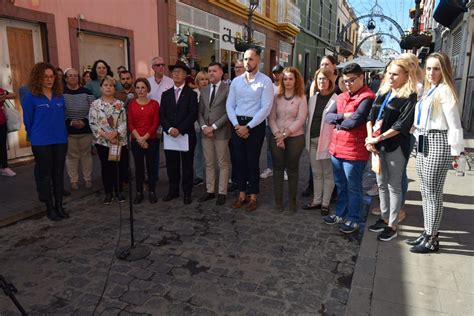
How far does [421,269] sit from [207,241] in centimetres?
211

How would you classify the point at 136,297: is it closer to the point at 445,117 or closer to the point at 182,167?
the point at 182,167

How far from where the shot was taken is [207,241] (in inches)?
156

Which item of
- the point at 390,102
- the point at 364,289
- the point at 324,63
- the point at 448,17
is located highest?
the point at 448,17

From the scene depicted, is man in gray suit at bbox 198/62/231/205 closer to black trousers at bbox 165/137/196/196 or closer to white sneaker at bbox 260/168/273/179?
black trousers at bbox 165/137/196/196

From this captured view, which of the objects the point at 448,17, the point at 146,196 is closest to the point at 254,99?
the point at 146,196

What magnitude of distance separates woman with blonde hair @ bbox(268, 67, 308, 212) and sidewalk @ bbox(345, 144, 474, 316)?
1.22 meters

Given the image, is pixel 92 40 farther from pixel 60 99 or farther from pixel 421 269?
pixel 421 269

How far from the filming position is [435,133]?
3314mm

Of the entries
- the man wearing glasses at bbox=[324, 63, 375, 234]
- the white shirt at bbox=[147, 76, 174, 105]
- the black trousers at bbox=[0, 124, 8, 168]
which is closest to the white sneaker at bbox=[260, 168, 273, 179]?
the white shirt at bbox=[147, 76, 174, 105]

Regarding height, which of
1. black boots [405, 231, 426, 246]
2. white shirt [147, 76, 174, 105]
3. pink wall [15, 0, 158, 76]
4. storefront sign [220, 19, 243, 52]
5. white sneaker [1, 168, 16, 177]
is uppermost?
storefront sign [220, 19, 243, 52]

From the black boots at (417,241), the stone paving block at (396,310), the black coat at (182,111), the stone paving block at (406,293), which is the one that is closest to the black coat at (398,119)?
the black boots at (417,241)

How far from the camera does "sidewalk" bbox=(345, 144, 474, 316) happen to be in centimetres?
279

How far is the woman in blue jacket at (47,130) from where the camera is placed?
430cm

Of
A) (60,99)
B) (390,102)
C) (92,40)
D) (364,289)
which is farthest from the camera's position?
(92,40)
